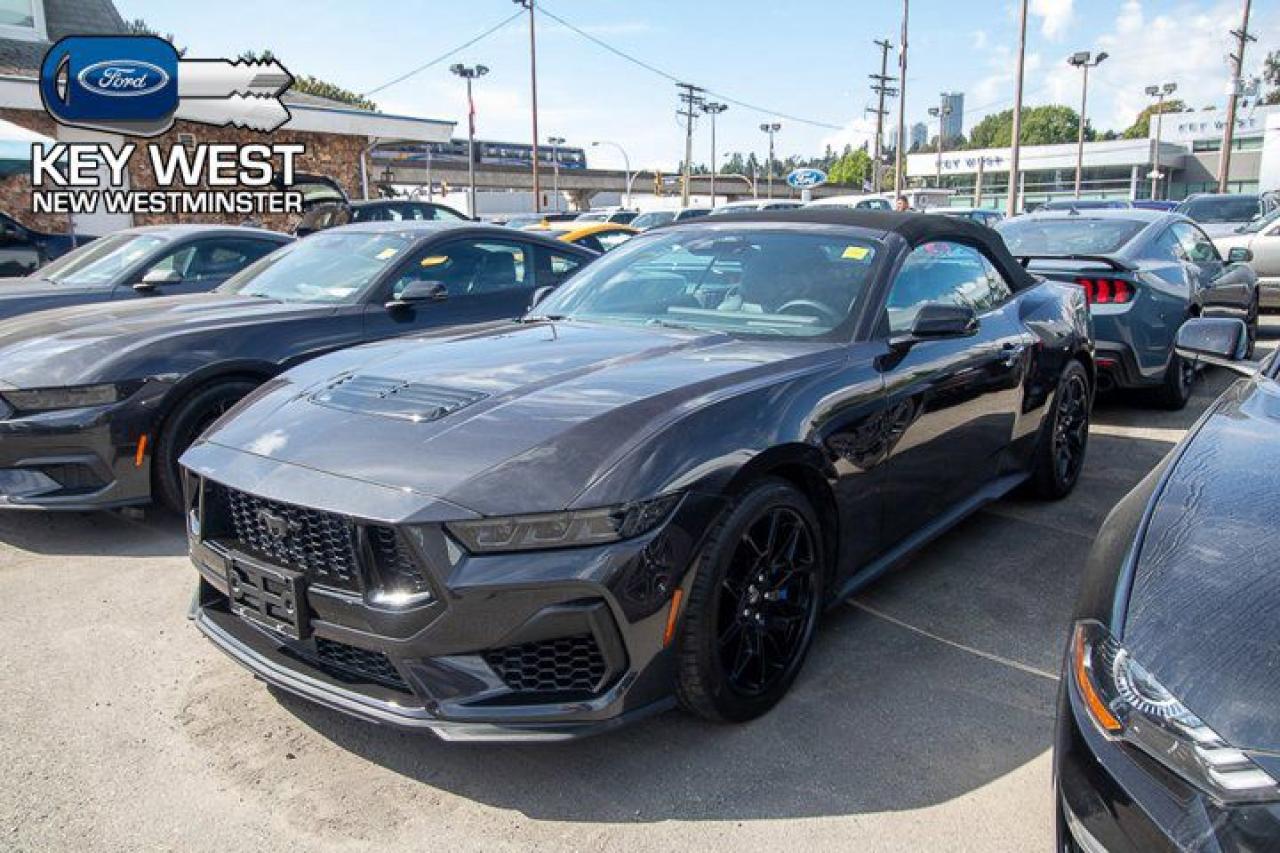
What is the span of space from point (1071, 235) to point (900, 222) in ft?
13.2

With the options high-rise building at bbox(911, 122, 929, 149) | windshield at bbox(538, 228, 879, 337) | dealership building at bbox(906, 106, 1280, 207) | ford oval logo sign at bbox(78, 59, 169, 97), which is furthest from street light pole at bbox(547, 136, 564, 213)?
high-rise building at bbox(911, 122, 929, 149)

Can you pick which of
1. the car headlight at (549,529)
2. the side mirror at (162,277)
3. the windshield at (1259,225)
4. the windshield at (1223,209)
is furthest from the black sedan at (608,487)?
the windshield at (1223,209)

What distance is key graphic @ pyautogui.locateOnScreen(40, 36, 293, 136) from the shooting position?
15875 millimetres

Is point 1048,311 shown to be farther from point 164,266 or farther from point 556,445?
point 164,266

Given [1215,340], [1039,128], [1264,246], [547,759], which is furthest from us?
[1039,128]

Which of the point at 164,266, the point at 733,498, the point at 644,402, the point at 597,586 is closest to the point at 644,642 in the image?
the point at 597,586

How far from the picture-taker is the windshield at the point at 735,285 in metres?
3.38

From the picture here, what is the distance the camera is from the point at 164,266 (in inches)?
283

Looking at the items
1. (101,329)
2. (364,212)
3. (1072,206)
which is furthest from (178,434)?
(364,212)

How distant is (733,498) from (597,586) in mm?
524

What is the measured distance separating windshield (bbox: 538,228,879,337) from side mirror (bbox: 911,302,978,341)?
0.24 meters

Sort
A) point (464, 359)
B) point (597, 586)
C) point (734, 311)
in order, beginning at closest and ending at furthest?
point (597, 586) → point (464, 359) → point (734, 311)

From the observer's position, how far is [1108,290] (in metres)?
6.23

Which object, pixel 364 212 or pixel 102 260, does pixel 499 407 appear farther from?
pixel 364 212
